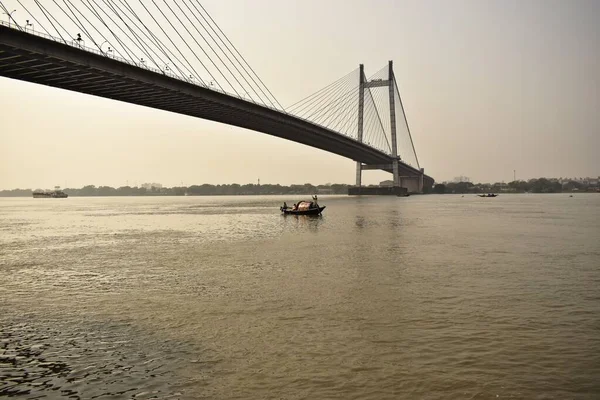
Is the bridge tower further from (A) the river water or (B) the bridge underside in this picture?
(A) the river water

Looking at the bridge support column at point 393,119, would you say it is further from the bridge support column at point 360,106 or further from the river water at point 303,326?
the river water at point 303,326

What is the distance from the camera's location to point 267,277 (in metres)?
13.9

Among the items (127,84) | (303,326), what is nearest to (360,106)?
(127,84)

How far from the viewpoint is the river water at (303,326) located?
20.0 ft

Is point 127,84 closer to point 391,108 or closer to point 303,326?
point 303,326

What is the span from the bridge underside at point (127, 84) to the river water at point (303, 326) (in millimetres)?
19803

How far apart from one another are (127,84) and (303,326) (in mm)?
39213

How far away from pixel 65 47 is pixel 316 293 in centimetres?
3066

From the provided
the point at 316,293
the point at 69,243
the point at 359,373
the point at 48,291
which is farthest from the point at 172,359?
the point at 69,243

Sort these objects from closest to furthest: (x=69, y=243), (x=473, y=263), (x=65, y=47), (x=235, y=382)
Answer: (x=235, y=382) → (x=473, y=263) → (x=69, y=243) → (x=65, y=47)

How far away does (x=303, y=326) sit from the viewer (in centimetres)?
873

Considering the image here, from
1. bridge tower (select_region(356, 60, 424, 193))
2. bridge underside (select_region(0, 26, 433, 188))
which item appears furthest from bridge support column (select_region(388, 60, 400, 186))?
bridge underside (select_region(0, 26, 433, 188))

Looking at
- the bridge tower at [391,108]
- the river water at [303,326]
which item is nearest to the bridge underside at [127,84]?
the river water at [303,326]

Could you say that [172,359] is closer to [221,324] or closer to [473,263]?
[221,324]
